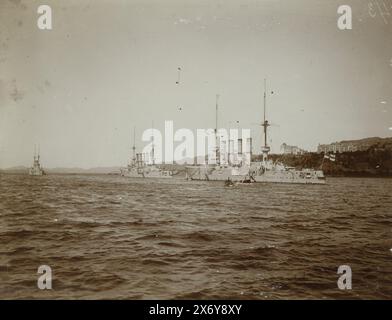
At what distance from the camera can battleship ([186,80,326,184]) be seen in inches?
2004

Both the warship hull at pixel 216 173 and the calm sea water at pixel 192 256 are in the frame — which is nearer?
the calm sea water at pixel 192 256

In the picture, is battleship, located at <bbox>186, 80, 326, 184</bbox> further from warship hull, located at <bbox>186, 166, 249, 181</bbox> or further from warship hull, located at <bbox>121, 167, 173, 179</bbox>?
warship hull, located at <bbox>121, 167, 173, 179</bbox>

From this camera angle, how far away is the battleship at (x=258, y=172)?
50.9m

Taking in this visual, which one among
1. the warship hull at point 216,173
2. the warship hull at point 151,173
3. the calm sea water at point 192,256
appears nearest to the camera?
the calm sea water at point 192,256

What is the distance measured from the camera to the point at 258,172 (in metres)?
55.6

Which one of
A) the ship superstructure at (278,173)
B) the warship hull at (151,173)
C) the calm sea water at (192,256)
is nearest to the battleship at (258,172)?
the ship superstructure at (278,173)

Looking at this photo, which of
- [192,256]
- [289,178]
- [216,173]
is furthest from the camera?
[216,173]

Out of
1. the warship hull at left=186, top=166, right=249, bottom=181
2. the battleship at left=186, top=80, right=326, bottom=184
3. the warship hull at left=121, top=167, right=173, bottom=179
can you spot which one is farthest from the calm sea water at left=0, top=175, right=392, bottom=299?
the warship hull at left=121, top=167, right=173, bottom=179

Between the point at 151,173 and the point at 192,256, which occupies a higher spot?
the point at 192,256

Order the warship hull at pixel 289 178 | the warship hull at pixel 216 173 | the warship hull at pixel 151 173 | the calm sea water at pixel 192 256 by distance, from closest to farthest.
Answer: the calm sea water at pixel 192 256
the warship hull at pixel 289 178
the warship hull at pixel 216 173
the warship hull at pixel 151 173

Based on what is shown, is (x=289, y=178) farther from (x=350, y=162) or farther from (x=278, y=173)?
(x=350, y=162)

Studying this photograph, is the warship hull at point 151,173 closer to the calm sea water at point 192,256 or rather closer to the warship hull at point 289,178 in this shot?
the warship hull at point 289,178

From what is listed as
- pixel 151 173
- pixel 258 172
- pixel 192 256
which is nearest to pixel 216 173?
pixel 258 172

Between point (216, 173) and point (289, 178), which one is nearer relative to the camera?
point (289, 178)
